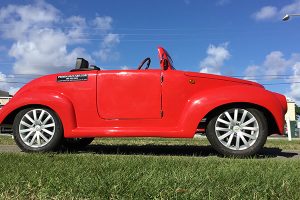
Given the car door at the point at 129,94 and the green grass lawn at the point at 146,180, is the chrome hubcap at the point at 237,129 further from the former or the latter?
the green grass lawn at the point at 146,180

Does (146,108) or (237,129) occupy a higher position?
(146,108)

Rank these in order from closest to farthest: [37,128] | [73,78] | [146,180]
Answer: [146,180]
[37,128]
[73,78]

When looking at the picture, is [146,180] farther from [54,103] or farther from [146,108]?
[54,103]

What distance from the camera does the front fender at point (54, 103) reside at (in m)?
5.48

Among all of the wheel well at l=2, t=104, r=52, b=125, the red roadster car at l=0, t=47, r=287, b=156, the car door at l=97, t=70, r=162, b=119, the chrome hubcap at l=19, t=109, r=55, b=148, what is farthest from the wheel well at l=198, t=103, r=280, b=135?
the wheel well at l=2, t=104, r=52, b=125

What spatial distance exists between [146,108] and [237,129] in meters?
1.20

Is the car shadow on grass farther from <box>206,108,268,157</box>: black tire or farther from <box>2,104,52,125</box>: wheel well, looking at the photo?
<box>2,104,52,125</box>: wheel well

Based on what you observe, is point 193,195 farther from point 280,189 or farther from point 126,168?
point 126,168

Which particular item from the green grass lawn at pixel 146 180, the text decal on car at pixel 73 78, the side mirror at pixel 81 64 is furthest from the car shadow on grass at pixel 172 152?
the green grass lawn at pixel 146 180

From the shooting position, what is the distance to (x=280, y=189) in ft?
9.53

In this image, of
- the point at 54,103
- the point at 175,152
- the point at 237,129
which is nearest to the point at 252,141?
the point at 237,129

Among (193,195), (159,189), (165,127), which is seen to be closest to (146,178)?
(159,189)

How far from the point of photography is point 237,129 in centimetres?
517

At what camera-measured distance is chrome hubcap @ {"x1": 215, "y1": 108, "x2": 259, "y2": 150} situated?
514 centimetres
